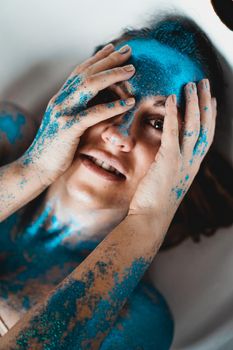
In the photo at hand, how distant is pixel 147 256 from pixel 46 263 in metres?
0.33

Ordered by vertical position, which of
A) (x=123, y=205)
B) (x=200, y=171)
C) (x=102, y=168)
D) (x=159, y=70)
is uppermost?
(x=159, y=70)

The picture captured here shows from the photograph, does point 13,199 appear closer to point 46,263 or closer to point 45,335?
point 46,263

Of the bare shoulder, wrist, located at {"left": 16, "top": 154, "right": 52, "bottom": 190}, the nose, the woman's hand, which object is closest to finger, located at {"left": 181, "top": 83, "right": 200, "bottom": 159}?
the woman's hand

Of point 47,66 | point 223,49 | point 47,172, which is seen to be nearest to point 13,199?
point 47,172

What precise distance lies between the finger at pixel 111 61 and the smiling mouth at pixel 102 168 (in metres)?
0.19

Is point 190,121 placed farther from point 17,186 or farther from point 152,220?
point 17,186

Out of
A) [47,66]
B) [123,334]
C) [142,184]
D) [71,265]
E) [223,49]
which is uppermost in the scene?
[47,66]

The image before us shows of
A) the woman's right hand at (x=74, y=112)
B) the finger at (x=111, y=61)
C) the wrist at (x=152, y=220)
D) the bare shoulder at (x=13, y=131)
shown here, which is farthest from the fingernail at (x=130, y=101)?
the bare shoulder at (x=13, y=131)

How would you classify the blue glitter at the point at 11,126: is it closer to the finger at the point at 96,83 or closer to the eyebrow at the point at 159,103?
the finger at the point at 96,83

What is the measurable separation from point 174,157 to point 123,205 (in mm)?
179

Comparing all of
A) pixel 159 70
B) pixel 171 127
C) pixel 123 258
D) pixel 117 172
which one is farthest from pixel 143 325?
pixel 159 70

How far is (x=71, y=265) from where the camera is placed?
1136 millimetres

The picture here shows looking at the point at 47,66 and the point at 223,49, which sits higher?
the point at 47,66

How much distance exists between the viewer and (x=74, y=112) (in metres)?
0.96
